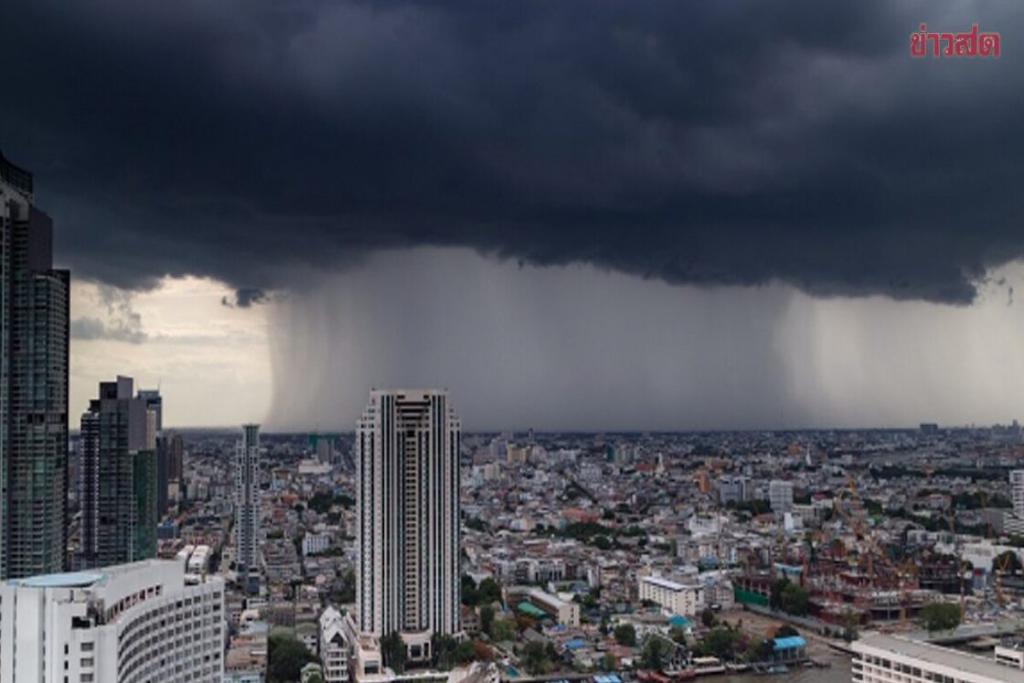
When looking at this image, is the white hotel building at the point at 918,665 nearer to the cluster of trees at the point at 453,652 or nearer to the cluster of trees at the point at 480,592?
the cluster of trees at the point at 453,652

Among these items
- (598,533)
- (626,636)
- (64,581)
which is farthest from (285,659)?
(598,533)

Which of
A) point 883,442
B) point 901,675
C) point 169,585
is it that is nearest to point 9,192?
point 169,585

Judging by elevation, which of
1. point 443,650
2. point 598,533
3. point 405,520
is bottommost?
point 443,650

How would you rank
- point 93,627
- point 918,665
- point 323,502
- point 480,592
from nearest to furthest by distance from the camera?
1. point 93,627
2. point 918,665
3. point 480,592
4. point 323,502

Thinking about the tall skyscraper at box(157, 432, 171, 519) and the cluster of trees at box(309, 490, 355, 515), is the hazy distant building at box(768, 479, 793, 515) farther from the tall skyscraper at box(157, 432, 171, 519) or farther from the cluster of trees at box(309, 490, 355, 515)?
the tall skyscraper at box(157, 432, 171, 519)

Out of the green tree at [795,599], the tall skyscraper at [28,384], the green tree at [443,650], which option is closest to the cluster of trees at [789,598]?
the green tree at [795,599]

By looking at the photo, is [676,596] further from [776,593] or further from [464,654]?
[464,654]

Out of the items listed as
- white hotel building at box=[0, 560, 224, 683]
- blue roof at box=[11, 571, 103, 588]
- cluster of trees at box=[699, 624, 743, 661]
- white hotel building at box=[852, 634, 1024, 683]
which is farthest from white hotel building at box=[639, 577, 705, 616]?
blue roof at box=[11, 571, 103, 588]
